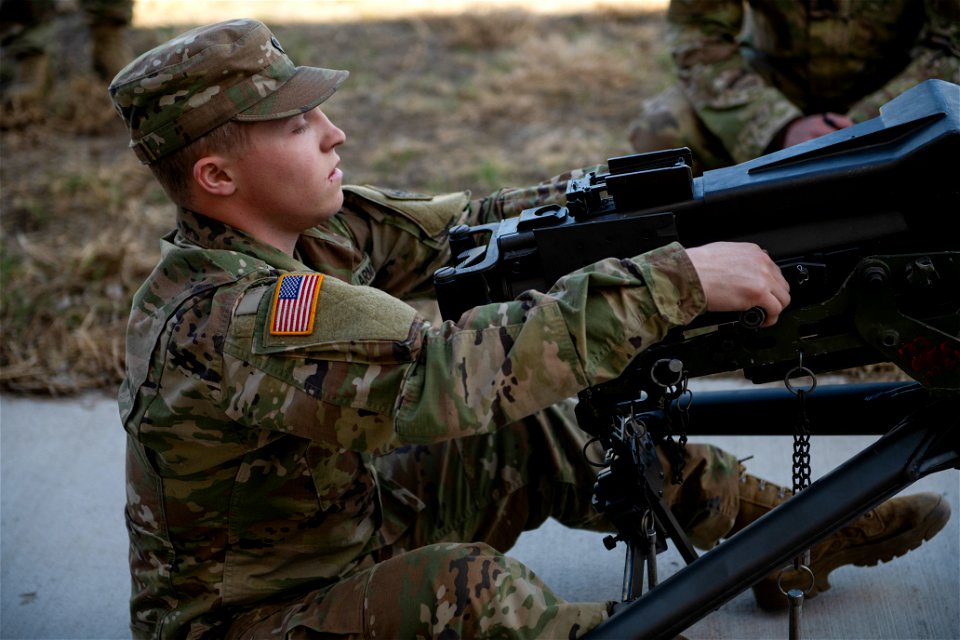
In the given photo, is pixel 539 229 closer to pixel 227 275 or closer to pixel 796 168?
pixel 796 168

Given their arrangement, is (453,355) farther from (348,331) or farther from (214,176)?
(214,176)

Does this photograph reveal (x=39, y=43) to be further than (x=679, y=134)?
Yes

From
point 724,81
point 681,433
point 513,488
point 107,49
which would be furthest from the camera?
point 107,49

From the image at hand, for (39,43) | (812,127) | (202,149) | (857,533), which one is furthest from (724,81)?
(39,43)

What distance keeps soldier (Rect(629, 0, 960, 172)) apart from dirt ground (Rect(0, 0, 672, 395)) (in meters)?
1.31

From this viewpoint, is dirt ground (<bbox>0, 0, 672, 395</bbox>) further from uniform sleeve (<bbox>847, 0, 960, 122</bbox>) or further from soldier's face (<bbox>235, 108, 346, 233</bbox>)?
soldier's face (<bbox>235, 108, 346, 233</bbox>)

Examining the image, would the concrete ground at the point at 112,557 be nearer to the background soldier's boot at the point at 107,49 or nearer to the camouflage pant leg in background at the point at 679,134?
the camouflage pant leg in background at the point at 679,134

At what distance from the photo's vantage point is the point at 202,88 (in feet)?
7.08

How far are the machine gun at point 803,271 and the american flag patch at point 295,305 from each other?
0.81 ft

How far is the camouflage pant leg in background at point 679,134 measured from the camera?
443 centimetres

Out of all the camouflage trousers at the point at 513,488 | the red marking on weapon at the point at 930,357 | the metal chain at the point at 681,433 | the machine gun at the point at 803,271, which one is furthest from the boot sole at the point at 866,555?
the red marking on weapon at the point at 930,357

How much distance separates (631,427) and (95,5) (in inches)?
237

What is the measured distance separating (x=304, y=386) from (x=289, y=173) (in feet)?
1.66

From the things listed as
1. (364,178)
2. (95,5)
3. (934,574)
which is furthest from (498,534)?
(95,5)
